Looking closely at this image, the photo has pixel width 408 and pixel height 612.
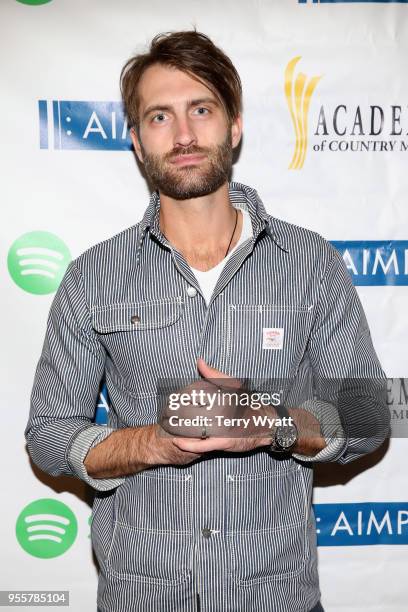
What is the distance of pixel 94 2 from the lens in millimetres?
1761

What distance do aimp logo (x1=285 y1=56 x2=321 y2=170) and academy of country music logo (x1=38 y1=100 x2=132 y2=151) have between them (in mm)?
439

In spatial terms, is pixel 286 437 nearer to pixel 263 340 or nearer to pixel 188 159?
pixel 263 340

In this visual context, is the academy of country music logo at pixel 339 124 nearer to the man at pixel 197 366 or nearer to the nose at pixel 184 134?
the man at pixel 197 366

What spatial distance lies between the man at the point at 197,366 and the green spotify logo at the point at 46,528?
1.19 ft

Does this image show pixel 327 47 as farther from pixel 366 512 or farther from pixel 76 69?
pixel 366 512

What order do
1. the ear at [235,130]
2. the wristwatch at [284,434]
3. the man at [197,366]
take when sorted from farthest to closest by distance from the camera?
the ear at [235,130] → the man at [197,366] → the wristwatch at [284,434]

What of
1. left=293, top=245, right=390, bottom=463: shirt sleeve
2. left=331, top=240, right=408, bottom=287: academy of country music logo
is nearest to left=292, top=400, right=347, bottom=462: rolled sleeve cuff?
left=293, top=245, right=390, bottom=463: shirt sleeve

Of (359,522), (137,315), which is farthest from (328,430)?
(359,522)

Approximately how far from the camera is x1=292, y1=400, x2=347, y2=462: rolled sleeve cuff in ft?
4.69

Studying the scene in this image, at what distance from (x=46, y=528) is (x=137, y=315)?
0.77 meters

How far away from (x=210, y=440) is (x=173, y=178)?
597 mm

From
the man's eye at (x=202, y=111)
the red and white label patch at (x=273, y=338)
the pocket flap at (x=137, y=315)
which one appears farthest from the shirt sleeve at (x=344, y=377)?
the man's eye at (x=202, y=111)

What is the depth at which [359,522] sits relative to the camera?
1.91 m

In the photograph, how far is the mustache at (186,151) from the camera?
4.83 ft
